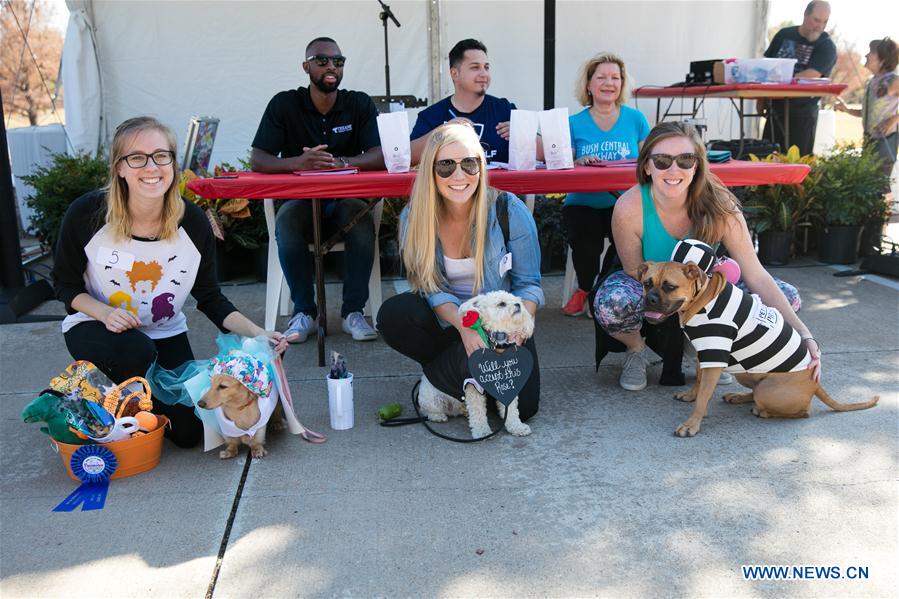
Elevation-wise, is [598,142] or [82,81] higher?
[82,81]

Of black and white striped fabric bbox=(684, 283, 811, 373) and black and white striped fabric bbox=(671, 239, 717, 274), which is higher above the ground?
black and white striped fabric bbox=(671, 239, 717, 274)

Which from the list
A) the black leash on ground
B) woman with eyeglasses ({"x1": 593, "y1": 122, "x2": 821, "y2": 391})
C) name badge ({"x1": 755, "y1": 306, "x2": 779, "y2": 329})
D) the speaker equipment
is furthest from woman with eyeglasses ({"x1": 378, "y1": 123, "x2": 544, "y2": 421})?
→ the speaker equipment

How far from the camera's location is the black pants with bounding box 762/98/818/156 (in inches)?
305

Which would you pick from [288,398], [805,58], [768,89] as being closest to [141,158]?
[288,398]

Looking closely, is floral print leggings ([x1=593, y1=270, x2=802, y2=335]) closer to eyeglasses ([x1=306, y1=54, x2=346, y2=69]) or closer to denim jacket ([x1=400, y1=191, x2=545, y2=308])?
denim jacket ([x1=400, y1=191, x2=545, y2=308])

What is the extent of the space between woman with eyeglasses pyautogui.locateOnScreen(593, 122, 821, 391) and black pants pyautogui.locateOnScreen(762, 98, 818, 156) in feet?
15.9

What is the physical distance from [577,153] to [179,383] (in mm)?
2743

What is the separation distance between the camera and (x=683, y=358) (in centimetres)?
391

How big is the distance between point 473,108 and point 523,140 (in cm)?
92

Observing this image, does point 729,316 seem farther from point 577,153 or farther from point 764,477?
point 577,153

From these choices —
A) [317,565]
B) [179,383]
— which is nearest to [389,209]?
[179,383]

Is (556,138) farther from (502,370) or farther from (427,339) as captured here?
(502,370)

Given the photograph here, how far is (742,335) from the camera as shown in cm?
300

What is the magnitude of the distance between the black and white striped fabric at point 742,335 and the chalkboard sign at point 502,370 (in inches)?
25.5
